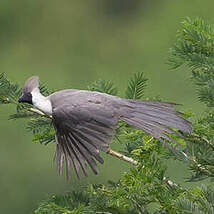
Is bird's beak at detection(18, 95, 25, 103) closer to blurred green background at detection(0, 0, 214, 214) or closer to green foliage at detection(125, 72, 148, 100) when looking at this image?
green foliage at detection(125, 72, 148, 100)

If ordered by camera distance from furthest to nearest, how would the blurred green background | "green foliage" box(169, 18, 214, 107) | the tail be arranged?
the blurred green background → the tail → "green foliage" box(169, 18, 214, 107)

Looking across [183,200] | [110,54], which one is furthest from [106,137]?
[110,54]

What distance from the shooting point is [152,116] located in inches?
109

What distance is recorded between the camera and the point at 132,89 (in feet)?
8.62

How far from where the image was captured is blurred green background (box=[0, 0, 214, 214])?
6.91m

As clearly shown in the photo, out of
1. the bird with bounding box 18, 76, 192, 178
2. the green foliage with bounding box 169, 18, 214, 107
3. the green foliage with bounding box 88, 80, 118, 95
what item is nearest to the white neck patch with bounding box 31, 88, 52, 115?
the bird with bounding box 18, 76, 192, 178

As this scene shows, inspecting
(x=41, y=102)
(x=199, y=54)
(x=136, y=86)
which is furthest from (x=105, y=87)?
(x=199, y=54)

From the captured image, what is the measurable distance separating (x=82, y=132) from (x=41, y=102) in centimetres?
16

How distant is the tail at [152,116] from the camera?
2.48m

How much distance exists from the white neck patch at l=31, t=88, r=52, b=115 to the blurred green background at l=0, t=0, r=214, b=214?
319cm

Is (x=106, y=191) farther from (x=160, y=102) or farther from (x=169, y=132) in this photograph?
(x=160, y=102)

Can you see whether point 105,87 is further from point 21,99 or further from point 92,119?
point 21,99

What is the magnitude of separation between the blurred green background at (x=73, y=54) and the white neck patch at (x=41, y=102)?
319 centimetres

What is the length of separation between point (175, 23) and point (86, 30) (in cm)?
161
